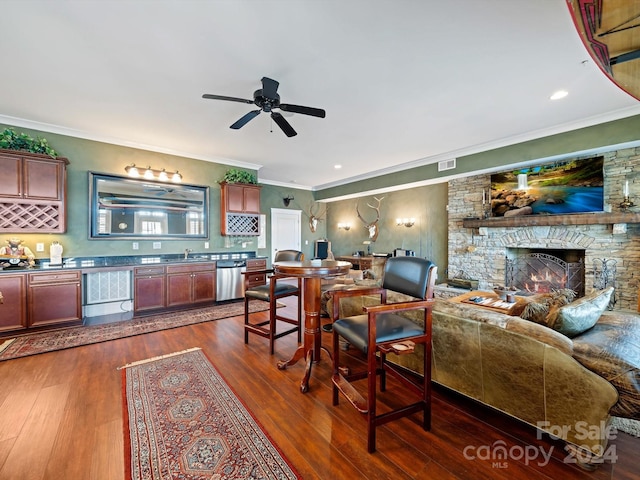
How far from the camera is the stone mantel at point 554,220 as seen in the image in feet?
11.6

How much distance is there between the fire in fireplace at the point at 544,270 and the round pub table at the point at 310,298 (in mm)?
4124

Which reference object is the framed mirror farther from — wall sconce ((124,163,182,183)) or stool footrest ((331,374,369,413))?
stool footrest ((331,374,369,413))

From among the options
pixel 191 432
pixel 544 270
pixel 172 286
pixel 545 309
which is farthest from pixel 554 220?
pixel 172 286

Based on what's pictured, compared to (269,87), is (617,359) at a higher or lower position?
lower

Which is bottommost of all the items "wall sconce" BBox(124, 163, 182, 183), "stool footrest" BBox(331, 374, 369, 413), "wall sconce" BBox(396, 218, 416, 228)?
"stool footrest" BBox(331, 374, 369, 413)

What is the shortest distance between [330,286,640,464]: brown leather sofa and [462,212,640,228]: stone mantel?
2457 millimetres

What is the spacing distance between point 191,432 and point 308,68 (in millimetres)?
3137

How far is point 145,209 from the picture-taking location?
15.2ft

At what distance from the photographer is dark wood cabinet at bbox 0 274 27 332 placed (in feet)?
10.5

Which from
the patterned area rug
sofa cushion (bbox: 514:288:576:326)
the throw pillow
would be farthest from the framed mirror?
the throw pillow

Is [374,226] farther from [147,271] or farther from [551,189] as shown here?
[147,271]

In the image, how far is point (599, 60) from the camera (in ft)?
2.90

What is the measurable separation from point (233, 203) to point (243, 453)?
4.49 meters

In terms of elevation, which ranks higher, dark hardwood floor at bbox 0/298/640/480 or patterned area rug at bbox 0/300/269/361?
patterned area rug at bbox 0/300/269/361
